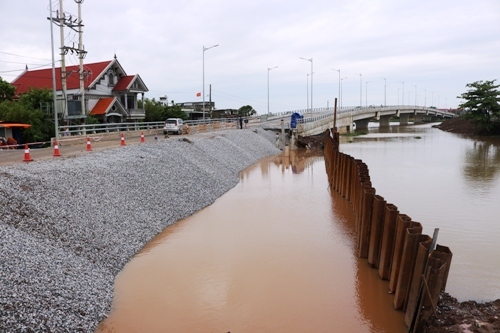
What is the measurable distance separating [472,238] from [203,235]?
8.20 meters

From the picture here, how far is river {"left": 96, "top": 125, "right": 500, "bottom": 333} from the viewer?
7879 millimetres

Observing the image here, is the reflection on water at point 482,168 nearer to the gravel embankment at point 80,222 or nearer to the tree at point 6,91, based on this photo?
the gravel embankment at point 80,222

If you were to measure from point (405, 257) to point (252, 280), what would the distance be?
11.5ft

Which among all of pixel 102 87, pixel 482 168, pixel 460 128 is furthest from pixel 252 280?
pixel 460 128

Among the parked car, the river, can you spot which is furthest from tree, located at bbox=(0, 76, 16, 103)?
the river

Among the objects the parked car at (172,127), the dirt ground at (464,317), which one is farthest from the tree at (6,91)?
the dirt ground at (464,317)

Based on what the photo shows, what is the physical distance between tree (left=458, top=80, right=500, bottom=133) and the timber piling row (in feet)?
192

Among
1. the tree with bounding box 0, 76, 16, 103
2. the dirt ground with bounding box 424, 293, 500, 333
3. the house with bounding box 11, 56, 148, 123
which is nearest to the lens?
the dirt ground with bounding box 424, 293, 500, 333

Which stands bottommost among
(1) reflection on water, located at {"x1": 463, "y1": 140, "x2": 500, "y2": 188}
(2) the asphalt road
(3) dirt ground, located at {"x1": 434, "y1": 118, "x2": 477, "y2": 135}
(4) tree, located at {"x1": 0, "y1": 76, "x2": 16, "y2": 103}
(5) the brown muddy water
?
(5) the brown muddy water

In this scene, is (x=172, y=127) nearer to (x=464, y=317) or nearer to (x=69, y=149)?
(x=69, y=149)

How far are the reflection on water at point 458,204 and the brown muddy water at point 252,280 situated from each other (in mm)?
2375

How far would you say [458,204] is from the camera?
17.2 m

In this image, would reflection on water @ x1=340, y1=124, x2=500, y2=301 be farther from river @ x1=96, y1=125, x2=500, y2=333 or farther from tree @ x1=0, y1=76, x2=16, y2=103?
tree @ x1=0, y1=76, x2=16, y2=103

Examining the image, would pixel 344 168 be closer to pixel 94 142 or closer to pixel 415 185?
pixel 415 185
